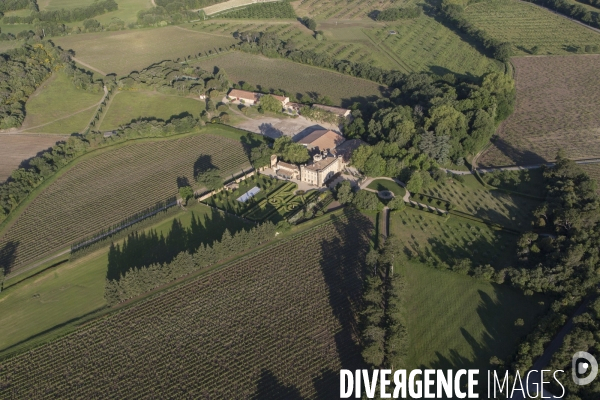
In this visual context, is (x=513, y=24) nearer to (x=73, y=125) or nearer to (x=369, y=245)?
(x=369, y=245)

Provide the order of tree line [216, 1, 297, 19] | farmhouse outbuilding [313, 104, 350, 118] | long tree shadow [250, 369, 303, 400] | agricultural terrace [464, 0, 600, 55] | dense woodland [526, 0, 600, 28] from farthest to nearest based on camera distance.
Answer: tree line [216, 1, 297, 19] → dense woodland [526, 0, 600, 28] → agricultural terrace [464, 0, 600, 55] → farmhouse outbuilding [313, 104, 350, 118] → long tree shadow [250, 369, 303, 400]

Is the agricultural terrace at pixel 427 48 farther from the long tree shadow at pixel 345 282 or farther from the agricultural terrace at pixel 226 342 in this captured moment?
the agricultural terrace at pixel 226 342

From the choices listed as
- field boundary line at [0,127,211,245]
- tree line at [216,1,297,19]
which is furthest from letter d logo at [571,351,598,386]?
tree line at [216,1,297,19]

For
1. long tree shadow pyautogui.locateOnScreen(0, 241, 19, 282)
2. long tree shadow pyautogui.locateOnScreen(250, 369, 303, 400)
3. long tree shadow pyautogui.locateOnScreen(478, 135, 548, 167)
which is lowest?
long tree shadow pyautogui.locateOnScreen(250, 369, 303, 400)

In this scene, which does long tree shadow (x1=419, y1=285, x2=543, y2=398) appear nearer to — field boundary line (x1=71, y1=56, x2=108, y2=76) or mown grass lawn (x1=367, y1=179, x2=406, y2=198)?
mown grass lawn (x1=367, y1=179, x2=406, y2=198)

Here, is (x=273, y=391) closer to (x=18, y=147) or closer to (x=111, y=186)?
(x=111, y=186)

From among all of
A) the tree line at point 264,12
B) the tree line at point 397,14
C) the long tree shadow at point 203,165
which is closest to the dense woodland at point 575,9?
the tree line at point 397,14

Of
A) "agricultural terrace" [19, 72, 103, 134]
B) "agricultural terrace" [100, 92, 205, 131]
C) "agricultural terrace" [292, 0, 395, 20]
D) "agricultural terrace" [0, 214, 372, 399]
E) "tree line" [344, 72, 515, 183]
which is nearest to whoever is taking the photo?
"agricultural terrace" [0, 214, 372, 399]
